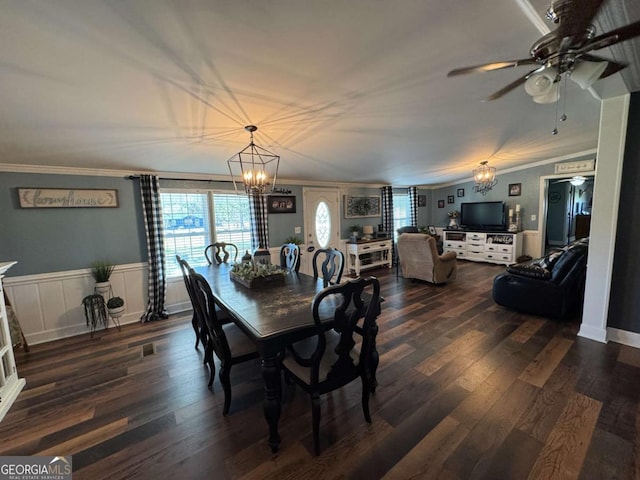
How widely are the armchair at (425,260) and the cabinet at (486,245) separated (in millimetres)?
2165

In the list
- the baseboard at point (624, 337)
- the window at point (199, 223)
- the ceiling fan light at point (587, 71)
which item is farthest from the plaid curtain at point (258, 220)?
the baseboard at point (624, 337)

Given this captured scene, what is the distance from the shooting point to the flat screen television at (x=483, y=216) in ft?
21.7

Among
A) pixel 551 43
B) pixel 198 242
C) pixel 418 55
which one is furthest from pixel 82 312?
pixel 551 43

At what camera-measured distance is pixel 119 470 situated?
5.06ft

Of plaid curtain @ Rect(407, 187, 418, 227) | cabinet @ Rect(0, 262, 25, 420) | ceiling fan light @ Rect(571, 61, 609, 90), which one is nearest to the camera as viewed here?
ceiling fan light @ Rect(571, 61, 609, 90)

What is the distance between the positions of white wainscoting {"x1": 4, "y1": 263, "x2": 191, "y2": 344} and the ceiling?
4.60 feet

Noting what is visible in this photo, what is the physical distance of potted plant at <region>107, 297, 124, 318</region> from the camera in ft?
11.1

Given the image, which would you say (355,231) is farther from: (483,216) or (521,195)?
(521,195)


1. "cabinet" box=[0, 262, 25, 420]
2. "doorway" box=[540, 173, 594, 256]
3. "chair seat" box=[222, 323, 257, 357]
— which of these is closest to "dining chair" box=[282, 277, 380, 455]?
"chair seat" box=[222, 323, 257, 357]

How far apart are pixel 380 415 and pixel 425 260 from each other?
343cm

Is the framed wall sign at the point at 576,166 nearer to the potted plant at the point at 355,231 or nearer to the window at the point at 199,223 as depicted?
the potted plant at the point at 355,231

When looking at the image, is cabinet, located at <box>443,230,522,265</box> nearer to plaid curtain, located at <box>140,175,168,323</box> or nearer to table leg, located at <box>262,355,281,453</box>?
table leg, located at <box>262,355,281,453</box>

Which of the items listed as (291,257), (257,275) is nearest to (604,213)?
(291,257)

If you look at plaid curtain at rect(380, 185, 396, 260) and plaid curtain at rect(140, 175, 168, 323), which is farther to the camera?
plaid curtain at rect(380, 185, 396, 260)
